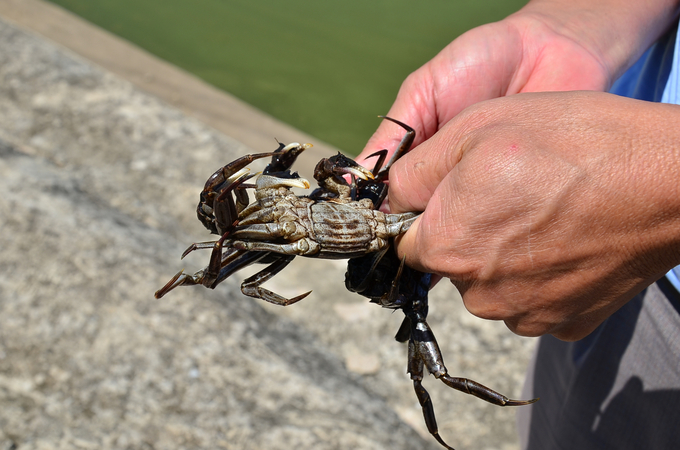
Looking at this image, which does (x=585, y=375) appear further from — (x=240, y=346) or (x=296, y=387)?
(x=240, y=346)

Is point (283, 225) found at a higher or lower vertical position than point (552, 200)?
lower

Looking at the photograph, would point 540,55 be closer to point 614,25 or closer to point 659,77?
point 614,25

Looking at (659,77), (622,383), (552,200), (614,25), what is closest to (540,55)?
(614,25)

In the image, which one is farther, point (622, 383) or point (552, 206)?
point (622, 383)

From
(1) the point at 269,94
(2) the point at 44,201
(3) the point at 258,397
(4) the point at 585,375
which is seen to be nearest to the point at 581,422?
(4) the point at 585,375

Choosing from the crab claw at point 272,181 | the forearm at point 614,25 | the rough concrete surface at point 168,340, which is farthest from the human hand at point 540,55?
the rough concrete surface at point 168,340

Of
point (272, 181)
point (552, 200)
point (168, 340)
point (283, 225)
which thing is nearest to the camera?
point (552, 200)

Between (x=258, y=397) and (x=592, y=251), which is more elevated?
(x=592, y=251)
